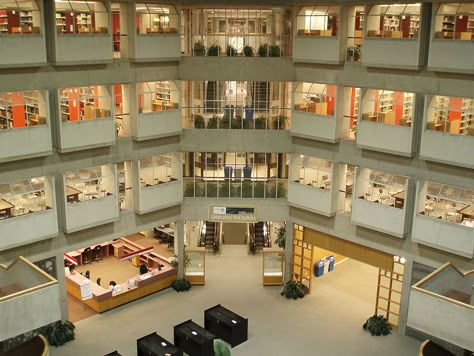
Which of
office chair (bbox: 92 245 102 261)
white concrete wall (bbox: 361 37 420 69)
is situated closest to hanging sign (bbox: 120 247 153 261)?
office chair (bbox: 92 245 102 261)

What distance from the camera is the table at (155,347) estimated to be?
69.3 feet

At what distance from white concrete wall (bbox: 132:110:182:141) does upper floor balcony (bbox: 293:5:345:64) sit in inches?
229

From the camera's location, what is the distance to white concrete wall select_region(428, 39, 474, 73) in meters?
19.7

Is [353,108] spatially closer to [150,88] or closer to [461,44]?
[461,44]

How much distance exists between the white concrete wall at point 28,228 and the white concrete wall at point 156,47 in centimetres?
720

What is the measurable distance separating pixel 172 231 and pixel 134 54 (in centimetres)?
1059

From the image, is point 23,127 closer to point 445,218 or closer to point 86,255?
point 86,255

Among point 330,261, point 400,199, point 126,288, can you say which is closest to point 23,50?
point 126,288

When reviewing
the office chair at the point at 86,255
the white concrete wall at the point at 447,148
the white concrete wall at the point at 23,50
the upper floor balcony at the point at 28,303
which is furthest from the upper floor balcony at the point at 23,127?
the white concrete wall at the point at 447,148

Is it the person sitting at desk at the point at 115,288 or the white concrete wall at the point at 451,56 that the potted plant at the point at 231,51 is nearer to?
the white concrete wall at the point at 451,56

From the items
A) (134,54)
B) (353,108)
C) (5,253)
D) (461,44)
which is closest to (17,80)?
(134,54)

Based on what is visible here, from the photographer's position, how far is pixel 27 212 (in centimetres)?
2203

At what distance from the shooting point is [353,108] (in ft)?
80.9

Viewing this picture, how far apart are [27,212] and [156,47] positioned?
842cm
